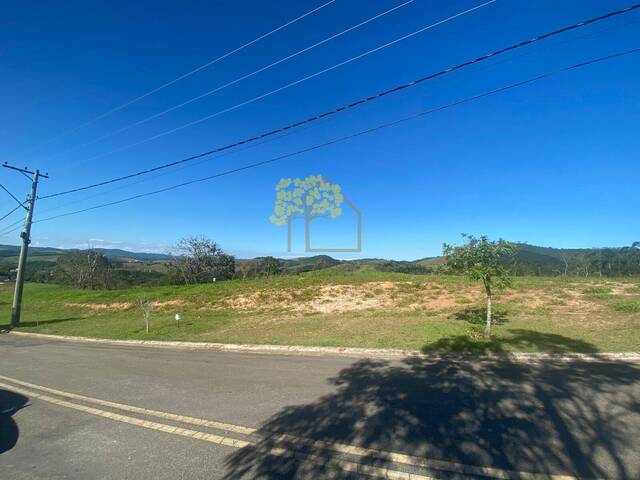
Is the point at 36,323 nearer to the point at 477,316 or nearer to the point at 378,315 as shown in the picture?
the point at 378,315

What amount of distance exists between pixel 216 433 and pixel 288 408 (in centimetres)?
115

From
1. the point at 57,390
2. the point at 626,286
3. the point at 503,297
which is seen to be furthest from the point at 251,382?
the point at 626,286

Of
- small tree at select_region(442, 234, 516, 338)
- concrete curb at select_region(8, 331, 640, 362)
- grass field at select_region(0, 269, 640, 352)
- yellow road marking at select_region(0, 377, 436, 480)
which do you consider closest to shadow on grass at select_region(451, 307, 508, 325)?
grass field at select_region(0, 269, 640, 352)

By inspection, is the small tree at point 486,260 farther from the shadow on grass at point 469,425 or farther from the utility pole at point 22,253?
the utility pole at point 22,253

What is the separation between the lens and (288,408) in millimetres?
5008

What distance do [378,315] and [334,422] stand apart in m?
9.84

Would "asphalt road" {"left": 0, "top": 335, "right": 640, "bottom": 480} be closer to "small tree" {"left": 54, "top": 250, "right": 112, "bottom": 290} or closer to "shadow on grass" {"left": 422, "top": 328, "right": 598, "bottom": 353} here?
"shadow on grass" {"left": 422, "top": 328, "right": 598, "bottom": 353}

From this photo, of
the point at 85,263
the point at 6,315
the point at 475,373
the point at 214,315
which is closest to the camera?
the point at 475,373

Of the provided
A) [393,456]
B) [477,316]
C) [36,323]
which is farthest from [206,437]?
[36,323]

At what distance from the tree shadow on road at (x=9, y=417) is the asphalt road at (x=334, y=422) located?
0.02 meters

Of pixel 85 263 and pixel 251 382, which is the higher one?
Result: pixel 85 263

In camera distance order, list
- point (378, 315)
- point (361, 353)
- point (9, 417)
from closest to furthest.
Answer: point (9, 417), point (361, 353), point (378, 315)

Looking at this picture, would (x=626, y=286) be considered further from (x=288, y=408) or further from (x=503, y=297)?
(x=288, y=408)

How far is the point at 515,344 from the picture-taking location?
809cm
